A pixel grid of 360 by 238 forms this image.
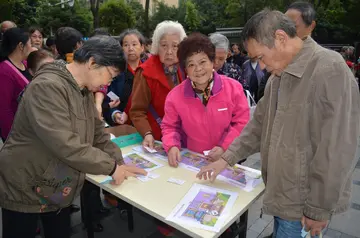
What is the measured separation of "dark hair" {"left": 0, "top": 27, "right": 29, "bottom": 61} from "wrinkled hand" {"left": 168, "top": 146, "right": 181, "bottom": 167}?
2.22m

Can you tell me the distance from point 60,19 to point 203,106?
116ft

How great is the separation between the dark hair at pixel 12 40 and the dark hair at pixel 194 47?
204 cm

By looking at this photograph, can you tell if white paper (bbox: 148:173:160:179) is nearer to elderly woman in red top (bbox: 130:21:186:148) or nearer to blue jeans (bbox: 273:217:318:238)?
elderly woman in red top (bbox: 130:21:186:148)

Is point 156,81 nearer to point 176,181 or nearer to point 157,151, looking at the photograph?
point 157,151

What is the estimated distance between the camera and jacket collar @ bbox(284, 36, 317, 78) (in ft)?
4.14

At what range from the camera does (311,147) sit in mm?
1271

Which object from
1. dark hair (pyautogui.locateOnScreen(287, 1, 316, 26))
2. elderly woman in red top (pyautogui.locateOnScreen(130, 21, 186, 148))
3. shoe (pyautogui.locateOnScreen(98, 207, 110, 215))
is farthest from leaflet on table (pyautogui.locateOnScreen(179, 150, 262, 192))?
dark hair (pyautogui.locateOnScreen(287, 1, 316, 26))

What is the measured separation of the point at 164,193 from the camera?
166 centimetres

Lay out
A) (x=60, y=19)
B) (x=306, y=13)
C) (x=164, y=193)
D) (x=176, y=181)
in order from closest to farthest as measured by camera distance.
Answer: (x=164, y=193)
(x=176, y=181)
(x=306, y=13)
(x=60, y=19)

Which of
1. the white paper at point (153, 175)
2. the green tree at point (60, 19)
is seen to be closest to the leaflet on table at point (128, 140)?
the white paper at point (153, 175)

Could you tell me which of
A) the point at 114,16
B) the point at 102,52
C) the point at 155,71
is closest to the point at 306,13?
the point at 155,71

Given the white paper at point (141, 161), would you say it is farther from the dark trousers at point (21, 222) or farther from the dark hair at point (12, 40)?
the dark hair at point (12, 40)

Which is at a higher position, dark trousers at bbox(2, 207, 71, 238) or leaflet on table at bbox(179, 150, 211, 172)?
leaflet on table at bbox(179, 150, 211, 172)

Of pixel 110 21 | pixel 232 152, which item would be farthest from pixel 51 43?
pixel 110 21
